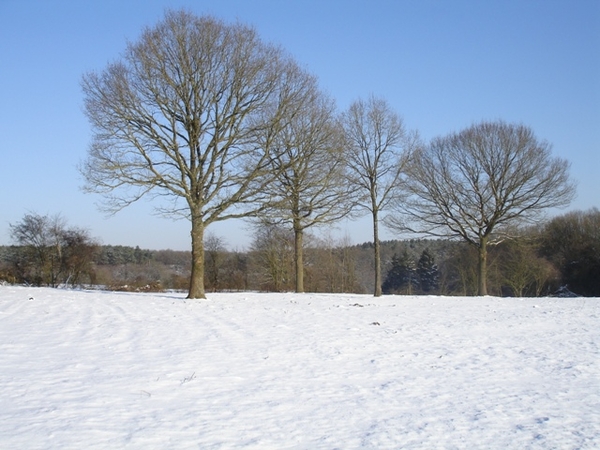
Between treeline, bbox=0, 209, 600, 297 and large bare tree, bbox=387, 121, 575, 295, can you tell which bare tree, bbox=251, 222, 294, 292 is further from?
large bare tree, bbox=387, 121, 575, 295

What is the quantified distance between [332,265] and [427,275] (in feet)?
46.6

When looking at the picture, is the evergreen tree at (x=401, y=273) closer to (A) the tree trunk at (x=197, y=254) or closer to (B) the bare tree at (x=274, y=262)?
(B) the bare tree at (x=274, y=262)

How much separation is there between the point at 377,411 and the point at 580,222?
5285cm

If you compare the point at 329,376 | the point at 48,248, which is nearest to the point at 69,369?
the point at 329,376

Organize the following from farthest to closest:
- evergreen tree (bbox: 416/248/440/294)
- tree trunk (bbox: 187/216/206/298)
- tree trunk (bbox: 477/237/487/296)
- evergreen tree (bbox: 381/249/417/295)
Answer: evergreen tree (bbox: 381/249/417/295), evergreen tree (bbox: 416/248/440/294), tree trunk (bbox: 477/237/487/296), tree trunk (bbox: 187/216/206/298)

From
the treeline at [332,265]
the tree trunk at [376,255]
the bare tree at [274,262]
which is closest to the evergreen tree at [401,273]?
the treeline at [332,265]

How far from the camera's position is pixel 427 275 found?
61.6 metres

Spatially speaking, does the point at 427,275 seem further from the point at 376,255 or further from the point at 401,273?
the point at 376,255

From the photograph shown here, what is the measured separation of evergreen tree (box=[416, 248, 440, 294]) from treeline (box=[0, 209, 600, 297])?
0.41ft

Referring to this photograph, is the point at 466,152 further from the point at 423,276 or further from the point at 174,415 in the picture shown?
the point at 423,276

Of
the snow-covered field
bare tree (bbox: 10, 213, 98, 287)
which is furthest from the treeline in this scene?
the snow-covered field

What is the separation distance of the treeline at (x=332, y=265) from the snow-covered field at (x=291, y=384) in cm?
1930

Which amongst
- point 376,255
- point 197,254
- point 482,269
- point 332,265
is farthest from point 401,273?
point 197,254

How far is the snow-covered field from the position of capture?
5.07m
